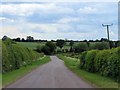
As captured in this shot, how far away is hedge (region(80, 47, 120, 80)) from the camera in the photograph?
Result: 26922 mm

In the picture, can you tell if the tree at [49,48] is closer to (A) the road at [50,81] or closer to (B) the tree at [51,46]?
(B) the tree at [51,46]

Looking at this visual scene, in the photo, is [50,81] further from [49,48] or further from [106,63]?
[49,48]

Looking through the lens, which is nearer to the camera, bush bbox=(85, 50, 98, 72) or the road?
the road

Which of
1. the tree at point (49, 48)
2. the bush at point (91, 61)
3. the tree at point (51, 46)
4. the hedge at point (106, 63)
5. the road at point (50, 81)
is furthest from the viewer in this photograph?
the tree at point (49, 48)

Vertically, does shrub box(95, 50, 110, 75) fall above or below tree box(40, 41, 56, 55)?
above

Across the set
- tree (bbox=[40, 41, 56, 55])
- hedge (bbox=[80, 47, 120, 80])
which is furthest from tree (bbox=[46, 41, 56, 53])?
hedge (bbox=[80, 47, 120, 80])

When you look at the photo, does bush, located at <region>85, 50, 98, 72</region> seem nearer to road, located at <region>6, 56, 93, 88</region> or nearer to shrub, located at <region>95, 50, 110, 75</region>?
shrub, located at <region>95, 50, 110, 75</region>

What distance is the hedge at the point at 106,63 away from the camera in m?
26.9

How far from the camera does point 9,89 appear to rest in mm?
19703

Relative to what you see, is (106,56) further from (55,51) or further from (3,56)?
(55,51)

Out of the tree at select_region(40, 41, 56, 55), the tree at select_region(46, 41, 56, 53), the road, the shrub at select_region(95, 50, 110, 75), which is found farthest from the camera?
the tree at select_region(40, 41, 56, 55)

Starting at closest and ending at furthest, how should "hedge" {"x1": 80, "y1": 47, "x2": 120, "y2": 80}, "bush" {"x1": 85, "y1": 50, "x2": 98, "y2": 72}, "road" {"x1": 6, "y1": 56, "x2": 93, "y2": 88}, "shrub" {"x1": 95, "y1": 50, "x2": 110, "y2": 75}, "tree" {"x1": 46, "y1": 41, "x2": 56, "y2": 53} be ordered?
"road" {"x1": 6, "y1": 56, "x2": 93, "y2": 88} < "hedge" {"x1": 80, "y1": 47, "x2": 120, "y2": 80} < "shrub" {"x1": 95, "y1": 50, "x2": 110, "y2": 75} < "bush" {"x1": 85, "y1": 50, "x2": 98, "y2": 72} < "tree" {"x1": 46, "y1": 41, "x2": 56, "y2": 53}

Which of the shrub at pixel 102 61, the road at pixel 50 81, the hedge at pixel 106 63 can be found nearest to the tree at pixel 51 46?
the hedge at pixel 106 63

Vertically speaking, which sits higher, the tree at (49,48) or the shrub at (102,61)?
the shrub at (102,61)
